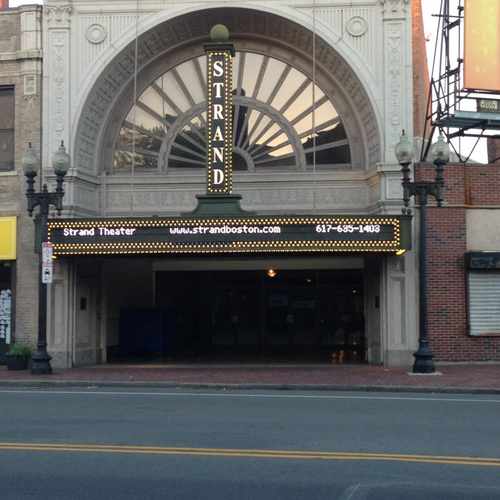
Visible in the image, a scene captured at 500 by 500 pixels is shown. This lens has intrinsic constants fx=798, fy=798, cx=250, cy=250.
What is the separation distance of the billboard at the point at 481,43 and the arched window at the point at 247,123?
4.00m

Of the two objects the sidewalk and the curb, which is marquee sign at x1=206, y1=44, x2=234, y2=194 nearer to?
the sidewalk

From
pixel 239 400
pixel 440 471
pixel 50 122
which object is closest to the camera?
pixel 440 471

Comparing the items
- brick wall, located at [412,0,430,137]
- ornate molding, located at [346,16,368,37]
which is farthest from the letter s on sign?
brick wall, located at [412,0,430,137]

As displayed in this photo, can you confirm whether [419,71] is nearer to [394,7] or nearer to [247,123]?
[394,7]

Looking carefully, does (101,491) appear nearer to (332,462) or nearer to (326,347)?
(332,462)

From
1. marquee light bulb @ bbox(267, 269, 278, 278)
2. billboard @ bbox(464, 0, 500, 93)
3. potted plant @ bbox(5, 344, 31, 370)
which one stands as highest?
billboard @ bbox(464, 0, 500, 93)

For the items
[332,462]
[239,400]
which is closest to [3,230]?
[239,400]

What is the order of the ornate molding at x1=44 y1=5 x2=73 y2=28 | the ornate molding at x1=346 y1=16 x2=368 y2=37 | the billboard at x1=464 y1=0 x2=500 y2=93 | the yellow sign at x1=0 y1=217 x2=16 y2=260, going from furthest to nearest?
the billboard at x1=464 y1=0 x2=500 y2=93 → the ornate molding at x1=44 y1=5 x2=73 y2=28 → the yellow sign at x1=0 y1=217 x2=16 y2=260 → the ornate molding at x1=346 y1=16 x2=368 y2=37

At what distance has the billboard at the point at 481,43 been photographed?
22328mm

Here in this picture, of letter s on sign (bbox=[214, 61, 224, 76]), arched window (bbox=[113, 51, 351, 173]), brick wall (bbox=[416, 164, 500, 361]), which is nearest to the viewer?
letter s on sign (bbox=[214, 61, 224, 76])

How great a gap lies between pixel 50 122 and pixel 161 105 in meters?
3.51

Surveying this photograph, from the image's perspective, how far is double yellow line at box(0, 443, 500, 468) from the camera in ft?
27.8

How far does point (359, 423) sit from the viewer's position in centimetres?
1134

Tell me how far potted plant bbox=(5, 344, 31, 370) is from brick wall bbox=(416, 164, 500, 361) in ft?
35.3
